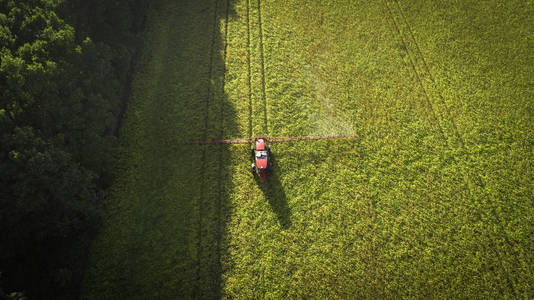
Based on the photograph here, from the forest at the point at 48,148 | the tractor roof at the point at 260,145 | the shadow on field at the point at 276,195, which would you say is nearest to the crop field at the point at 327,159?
the shadow on field at the point at 276,195

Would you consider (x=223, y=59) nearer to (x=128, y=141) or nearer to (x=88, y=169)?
(x=128, y=141)

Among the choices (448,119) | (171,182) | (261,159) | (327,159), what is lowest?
(171,182)

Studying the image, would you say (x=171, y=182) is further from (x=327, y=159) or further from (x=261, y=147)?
(x=327, y=159)

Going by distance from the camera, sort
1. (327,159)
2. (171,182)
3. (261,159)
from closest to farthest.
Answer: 1. (261,159)
2. (171,182)
3. (327,159)

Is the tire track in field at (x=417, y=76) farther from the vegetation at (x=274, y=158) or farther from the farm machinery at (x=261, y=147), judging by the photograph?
the farm machinery at (x=261, y=147)

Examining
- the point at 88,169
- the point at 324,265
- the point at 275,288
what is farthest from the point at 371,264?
the point at 88,169

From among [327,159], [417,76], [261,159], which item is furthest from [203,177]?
[417,76]

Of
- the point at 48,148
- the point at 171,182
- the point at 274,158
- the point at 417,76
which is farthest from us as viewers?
the point at 417,76
